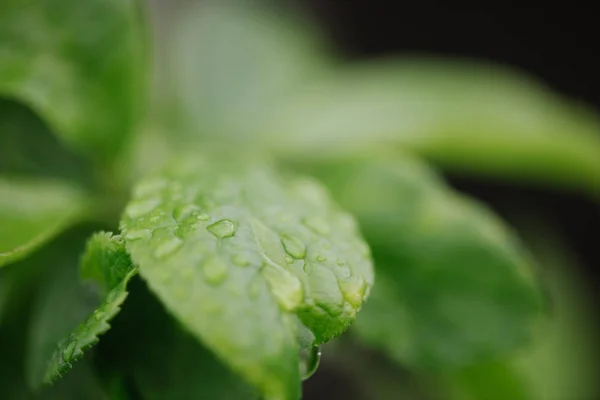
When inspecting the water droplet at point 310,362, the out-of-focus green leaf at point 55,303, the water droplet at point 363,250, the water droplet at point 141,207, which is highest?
the water droplet at point 363,250

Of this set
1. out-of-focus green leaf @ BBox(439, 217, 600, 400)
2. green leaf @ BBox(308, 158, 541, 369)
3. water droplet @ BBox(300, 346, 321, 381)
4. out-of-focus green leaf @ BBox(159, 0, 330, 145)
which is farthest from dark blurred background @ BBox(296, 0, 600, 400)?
water droplet @ BBox(300, 346, 321, 381)

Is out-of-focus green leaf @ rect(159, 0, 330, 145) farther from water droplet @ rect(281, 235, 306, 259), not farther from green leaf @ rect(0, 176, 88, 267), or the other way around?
water droplet @ rect(281, 235, 306, 259)

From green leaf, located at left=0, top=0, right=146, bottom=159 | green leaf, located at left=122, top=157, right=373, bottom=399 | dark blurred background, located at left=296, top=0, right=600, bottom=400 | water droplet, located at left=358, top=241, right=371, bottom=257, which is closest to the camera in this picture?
green leaf, located at left=122, top=157, right=373, bottom=399

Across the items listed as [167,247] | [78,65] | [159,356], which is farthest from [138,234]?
[78,65]

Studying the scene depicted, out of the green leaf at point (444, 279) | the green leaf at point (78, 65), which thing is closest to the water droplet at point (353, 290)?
the green leaf at point (444, 279)

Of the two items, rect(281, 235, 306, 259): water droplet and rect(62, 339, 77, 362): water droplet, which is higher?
rect(281, 235, 306, 259): water droplet

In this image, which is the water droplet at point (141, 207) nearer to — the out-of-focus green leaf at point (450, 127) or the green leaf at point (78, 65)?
the green leaf at point (78, 65)

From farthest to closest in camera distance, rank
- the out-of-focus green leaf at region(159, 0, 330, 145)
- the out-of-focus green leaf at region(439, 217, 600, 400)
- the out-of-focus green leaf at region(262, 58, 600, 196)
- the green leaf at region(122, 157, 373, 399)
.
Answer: the out-of-focus green leaf at region(439, 217, 600, 400) → the out-of-focus green leaf at region(159, 0, 330, 145) → the out-of-focus green leaf at region(262, 58, 600, 196) → the green leaf at region(122, 157, 373, 399)

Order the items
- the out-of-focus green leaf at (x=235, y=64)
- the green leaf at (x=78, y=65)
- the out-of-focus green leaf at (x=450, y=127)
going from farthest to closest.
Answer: the out-of-focus green leaf at (x=235, y=64) < the out-of-focus green leaf at (x=450, y=127) < the green leaf at (x=78, y=65)

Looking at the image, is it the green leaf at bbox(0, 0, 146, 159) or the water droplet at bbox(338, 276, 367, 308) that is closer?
the water droplet at bbox(338, 276, 367, 308)
